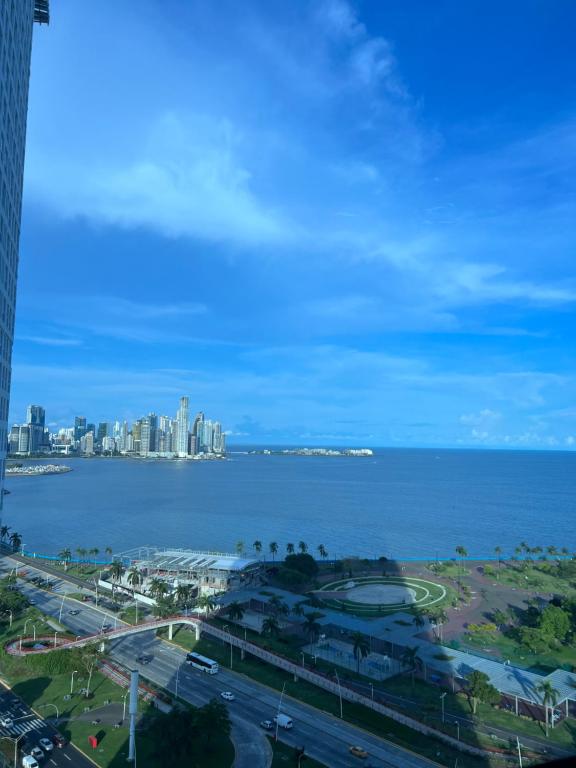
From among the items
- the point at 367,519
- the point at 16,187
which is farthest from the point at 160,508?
the point at 16,187

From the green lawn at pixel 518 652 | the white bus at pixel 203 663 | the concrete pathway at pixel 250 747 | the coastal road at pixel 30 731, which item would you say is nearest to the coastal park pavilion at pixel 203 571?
the white bus at pixel 203 663

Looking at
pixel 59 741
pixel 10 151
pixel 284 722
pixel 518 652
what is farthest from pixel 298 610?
pixel 10 151

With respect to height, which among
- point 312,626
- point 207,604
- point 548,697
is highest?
point 312,626

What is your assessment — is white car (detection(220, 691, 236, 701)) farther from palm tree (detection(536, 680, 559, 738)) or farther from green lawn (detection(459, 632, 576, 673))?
green lawn (detection(459, 632, 576, 673))

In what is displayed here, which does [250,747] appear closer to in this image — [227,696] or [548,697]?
[227,696]

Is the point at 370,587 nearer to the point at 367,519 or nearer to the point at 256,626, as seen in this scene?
the point at 256,626

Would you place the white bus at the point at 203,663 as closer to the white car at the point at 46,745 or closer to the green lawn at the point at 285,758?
the green lawn at the point at 285,758
